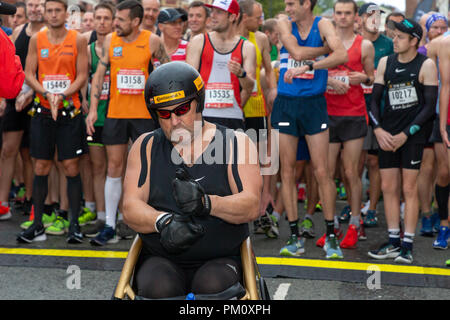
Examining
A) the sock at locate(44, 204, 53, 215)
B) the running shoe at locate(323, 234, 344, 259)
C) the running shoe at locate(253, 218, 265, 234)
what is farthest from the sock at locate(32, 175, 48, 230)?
the running shoe at locate(323, 234, 344, 259)

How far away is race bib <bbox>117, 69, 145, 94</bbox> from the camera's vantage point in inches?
263

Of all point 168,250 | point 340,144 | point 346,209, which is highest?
point 168,250

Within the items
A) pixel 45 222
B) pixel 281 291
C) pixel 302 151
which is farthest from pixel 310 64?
pixel 45 222

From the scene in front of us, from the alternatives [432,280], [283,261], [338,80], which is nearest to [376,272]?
[432,280]

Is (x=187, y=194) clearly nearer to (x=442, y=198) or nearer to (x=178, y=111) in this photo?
(x=178, y=111)

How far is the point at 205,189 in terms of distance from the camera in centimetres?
310

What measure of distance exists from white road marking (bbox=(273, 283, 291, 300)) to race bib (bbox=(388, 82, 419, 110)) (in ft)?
7.38

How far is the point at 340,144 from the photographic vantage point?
6.89m

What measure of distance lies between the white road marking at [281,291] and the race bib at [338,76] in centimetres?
251

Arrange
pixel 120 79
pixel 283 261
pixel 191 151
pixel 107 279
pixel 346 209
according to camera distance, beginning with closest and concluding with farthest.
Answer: pixel 191 151, pixel 107 279, pixel 283 261, pixel 120 79, pixel 346 209

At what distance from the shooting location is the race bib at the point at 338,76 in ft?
22.3

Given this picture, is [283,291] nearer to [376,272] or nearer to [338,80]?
[376,272]

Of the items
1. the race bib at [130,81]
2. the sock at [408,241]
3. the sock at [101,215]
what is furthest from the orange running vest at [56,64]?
the sock at [408,241]

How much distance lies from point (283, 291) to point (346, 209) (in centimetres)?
340
